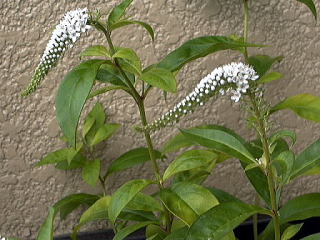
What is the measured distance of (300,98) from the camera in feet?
3.38

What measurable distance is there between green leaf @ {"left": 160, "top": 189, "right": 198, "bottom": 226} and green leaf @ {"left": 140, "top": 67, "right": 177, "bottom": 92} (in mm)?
178

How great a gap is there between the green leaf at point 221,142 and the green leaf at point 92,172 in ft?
1.36

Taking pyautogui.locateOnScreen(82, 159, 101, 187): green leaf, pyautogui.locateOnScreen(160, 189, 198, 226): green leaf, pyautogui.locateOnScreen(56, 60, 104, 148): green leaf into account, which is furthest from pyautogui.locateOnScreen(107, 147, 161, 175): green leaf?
pyautogui.locateOnScreen(56, 60, 104, 148): green leaf

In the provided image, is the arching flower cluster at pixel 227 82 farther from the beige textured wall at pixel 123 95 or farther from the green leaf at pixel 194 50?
the beige textured wall at pixel 123 95

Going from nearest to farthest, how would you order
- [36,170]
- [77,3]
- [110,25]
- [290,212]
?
[110,25]
[290,212]
[77,3]
[36,170]

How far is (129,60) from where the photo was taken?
932mm

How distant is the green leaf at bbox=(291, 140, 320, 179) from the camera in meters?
0.84

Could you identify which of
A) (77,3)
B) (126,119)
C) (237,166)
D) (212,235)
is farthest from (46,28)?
(212,235)

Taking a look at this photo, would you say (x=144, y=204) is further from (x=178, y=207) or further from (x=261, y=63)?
(x=261, y=63)

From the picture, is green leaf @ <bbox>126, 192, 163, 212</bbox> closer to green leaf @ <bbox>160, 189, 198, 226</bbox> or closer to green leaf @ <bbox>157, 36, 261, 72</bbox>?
green leaf @ <bbox>160, 189, 198, 226</bbox>

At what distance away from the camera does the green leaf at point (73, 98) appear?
2.60ft

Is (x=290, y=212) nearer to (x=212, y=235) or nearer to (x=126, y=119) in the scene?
(x=212, y=235)

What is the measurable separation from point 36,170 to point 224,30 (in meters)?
0.51

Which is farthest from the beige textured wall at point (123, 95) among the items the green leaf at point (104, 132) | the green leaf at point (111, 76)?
the green leaf at point (111, 76)
